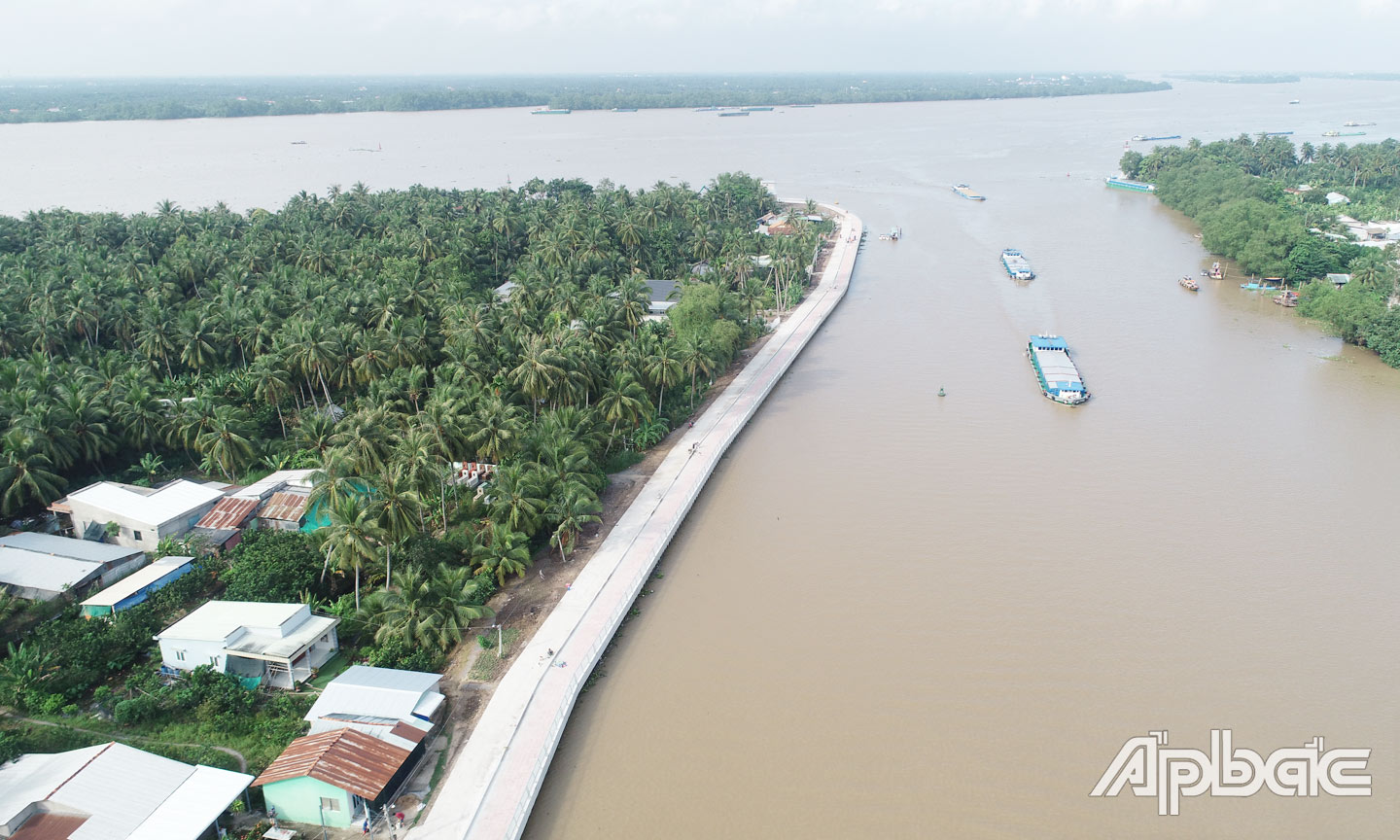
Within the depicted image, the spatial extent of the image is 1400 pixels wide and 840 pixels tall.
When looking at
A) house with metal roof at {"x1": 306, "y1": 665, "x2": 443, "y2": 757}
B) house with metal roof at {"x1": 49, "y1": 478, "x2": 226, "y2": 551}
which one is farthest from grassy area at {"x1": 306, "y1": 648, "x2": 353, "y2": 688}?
house with metal roof at {"x1": 49, "y1": 478, "x2": 226, "y2": 551}

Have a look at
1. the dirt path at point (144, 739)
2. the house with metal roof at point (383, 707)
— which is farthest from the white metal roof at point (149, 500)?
the house with metal roof at point (383, 707)

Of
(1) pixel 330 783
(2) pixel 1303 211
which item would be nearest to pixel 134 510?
(1) pixel 330 783

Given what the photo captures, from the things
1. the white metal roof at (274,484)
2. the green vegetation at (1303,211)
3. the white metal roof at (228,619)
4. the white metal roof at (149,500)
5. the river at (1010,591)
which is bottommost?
the river at (1010,591)

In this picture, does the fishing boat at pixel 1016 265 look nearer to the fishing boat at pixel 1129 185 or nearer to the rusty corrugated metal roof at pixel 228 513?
the fishing boat at pixel 1129 185

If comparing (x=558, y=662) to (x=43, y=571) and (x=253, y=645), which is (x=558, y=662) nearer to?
(x=253, y=645)

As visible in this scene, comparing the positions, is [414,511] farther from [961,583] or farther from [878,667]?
[961,583]

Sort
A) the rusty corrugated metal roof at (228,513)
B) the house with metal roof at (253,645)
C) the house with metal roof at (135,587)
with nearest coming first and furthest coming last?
the house with metal roof at (253,645)
the house with metal roof at (135,587)
the rusty corrugated metal roof at (228,513)

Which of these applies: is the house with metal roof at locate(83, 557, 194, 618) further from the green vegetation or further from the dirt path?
the green vegetation
